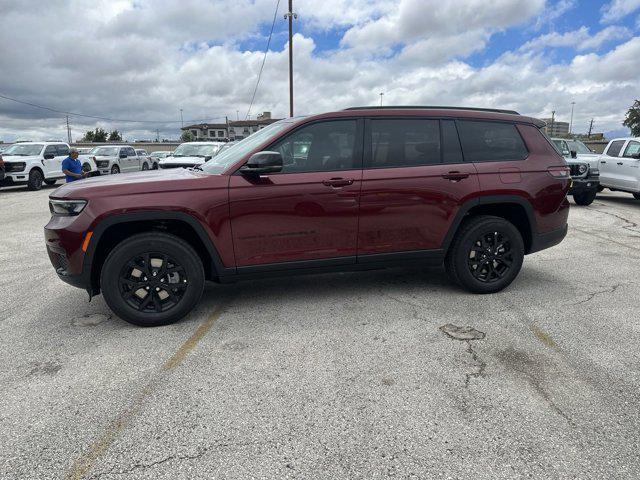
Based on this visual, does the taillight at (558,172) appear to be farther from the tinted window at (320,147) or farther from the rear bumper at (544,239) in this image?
the tinted window at (320,147)

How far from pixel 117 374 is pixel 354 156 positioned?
2.56 meters

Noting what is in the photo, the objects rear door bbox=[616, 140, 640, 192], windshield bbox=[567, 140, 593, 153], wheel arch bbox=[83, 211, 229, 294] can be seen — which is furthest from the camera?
windshield bbox=[567, 140, 593, 153]

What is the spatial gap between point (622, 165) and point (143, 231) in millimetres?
12404

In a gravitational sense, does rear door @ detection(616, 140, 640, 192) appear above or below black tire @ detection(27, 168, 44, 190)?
above

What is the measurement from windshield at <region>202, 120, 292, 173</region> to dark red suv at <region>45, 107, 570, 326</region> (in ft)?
0.09

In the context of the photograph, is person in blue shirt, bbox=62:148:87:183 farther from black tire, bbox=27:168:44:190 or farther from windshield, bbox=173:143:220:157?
black tire, bbox=27:168:44:190

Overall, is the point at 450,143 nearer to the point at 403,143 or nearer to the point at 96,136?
the point at 403,143

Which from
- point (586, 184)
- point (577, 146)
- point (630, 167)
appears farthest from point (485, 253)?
point (577, 146)

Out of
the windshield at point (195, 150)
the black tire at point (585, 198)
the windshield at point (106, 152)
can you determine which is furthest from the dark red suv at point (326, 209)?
the windshield at point (106, 152)

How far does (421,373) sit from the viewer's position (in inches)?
114

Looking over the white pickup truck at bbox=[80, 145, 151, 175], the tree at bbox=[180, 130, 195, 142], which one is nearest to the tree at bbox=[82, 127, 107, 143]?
the tree at bbox=[180, 130, 195, 142]

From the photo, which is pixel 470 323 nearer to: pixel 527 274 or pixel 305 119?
pixel 527 274

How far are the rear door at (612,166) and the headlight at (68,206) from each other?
1281 cm

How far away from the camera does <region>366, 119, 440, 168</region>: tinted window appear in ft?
13.1
